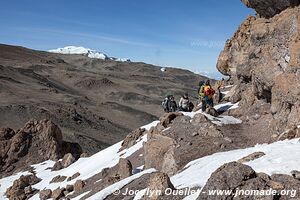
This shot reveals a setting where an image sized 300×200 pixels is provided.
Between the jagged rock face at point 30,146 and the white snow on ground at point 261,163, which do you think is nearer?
the white snow on ground at point 261,163

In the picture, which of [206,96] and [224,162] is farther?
[206,96]

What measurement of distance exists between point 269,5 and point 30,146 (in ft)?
82.9

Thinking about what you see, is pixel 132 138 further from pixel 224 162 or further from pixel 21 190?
pixel 224 162

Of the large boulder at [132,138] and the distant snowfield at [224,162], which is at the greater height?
the distant snowfield at [224,162]

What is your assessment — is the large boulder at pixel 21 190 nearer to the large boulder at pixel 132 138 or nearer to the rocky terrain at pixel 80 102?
the large boulder at pixel 132 138

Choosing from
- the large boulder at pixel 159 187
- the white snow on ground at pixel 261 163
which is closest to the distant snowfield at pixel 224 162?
the white snow on ground at pixel 261 163

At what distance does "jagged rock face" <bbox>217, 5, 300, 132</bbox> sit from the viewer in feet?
54.9

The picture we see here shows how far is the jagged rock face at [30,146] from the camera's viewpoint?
35.1 metres

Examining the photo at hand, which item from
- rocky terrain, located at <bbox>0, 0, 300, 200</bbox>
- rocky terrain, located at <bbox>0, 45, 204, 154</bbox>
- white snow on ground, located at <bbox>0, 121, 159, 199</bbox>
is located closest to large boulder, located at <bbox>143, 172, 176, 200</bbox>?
rocky terrain, located at <bbox>0, 0, 300, 200</bbox>

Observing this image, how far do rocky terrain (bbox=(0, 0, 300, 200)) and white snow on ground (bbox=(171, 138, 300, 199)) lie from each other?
0.03 m

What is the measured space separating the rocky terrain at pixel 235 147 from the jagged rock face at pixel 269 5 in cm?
6

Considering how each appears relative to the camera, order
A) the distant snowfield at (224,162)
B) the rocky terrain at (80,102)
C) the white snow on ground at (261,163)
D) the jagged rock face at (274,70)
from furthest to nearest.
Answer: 1. the rocky terrain at (80,102)
2. the jagged rock face at (274,70)
3. the distant snowfield at (224,162)
4. the white snow on ground at (261,163)

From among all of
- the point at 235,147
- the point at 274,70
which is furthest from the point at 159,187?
the point at 274,70

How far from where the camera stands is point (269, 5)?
67.0ft
